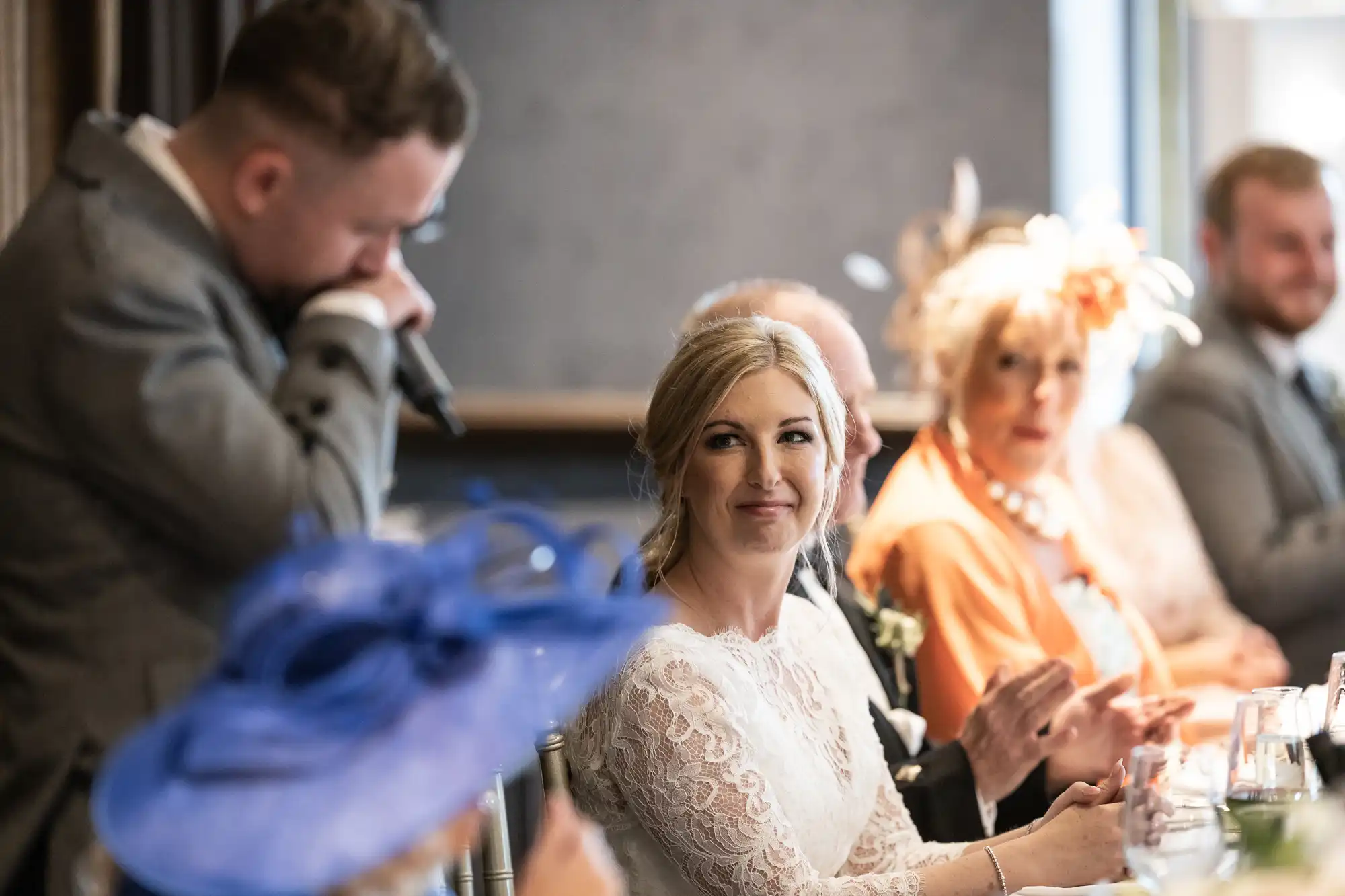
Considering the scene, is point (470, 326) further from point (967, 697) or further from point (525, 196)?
point (967, 697)

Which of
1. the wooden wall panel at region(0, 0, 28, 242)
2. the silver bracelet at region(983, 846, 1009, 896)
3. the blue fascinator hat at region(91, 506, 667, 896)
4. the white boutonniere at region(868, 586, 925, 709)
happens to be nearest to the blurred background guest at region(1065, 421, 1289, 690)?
the white boutonniere at region(868, 586, 925, 709)

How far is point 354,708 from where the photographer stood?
0.91 m

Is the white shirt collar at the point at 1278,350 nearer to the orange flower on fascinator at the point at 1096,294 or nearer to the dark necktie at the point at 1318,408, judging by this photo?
the dark necktie at the point at 1318,408

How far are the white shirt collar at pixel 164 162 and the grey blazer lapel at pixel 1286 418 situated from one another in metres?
2.27

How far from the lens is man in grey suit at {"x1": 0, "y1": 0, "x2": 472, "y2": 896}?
5.51ft

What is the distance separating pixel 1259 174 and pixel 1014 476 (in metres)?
1.37

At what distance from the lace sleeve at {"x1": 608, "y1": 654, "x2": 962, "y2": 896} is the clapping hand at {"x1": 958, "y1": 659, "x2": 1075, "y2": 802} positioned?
39cm

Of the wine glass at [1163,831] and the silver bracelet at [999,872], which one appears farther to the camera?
the silver bracelet at [999,872]

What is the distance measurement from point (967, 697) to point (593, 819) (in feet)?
2.61

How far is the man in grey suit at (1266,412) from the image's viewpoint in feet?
10.5

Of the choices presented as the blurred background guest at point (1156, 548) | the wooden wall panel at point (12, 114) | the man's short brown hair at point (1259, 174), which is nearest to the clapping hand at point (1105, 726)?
the blurred background guest at point (1156, 548)

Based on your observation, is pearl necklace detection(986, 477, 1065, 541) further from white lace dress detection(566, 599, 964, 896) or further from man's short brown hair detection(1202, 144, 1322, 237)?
man's short brown hair detection(1202, 144, 1322, 237)

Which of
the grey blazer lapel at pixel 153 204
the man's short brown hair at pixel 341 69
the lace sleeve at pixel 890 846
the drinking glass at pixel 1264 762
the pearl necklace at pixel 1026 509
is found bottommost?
the lace sleeve at pixel 890 846

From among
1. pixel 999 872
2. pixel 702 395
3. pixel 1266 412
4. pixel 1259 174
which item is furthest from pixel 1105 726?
pixel 1259 174
